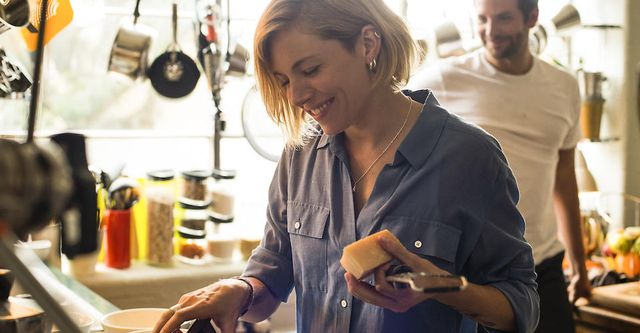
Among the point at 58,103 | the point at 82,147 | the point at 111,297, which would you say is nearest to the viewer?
the point at 82,147

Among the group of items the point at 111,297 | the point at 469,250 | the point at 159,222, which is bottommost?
the point at 111,297

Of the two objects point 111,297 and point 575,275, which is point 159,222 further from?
point 575,275

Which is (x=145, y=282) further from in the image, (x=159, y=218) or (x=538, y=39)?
(x=538, y=39)

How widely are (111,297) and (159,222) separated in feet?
1.14

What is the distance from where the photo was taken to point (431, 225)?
150 centimetres

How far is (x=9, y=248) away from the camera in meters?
0.49

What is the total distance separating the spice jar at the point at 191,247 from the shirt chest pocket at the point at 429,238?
1.84m

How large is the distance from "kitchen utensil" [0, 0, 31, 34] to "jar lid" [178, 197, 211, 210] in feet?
5.74

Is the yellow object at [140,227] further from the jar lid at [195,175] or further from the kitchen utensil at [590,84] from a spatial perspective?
the kitchen utensil at [590,84]

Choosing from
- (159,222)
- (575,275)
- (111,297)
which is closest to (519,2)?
(575,275)

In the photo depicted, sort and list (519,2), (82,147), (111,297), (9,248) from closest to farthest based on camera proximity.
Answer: (9,248) → (82,147) → (519,2) → (111,297)

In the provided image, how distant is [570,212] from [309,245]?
5.20ft

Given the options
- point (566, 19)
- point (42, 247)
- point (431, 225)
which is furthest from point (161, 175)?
point (566, 19)

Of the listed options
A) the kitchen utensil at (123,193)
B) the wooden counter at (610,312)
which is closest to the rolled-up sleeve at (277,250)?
the kitchen utensil at (123,193)
